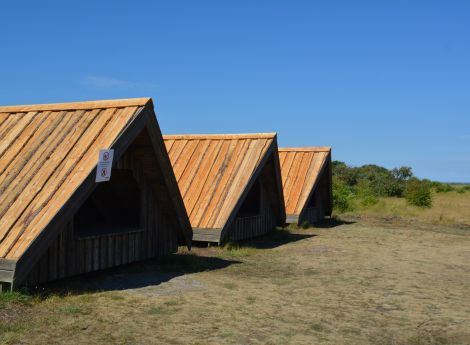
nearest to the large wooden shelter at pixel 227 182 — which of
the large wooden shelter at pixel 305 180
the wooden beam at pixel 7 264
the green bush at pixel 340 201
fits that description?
the large wooden shelter at pixel 305 180

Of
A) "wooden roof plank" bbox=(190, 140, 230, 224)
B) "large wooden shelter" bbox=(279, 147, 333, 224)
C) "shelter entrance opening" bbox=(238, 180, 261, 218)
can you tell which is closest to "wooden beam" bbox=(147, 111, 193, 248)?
"wooden roof plank" bbox=(190, 140, 230, 224)

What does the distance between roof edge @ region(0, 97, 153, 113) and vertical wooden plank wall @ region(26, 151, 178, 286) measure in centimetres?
119

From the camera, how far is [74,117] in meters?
10.6

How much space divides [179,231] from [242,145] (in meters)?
5.45

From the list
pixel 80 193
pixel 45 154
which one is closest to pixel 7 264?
pixel 80 193

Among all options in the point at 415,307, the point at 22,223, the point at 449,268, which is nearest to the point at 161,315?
the point at 22,223

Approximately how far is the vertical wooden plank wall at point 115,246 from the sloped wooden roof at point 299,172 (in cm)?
959

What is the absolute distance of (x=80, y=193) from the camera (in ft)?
28.8

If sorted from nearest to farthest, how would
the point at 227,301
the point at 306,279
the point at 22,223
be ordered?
1. the point at 22,223
2. the point at 227,301
3. the point at 306,279

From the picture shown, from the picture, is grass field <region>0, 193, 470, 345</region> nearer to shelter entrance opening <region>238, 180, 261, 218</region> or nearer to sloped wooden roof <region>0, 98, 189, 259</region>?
sloped wooden roof <region>0, 98, 189, 259</region>

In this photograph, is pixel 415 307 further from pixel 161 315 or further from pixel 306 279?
pixel 161 315

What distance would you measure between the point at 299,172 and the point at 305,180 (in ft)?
2.03

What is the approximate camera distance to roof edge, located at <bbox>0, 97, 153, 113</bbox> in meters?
10.5

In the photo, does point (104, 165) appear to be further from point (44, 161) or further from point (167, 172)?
point (167, 172)
